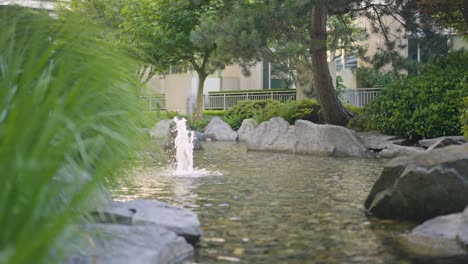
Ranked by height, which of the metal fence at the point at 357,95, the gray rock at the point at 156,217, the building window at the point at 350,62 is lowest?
the gray rock at the point at 156,217

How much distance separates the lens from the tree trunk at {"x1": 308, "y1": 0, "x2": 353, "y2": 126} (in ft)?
46.6

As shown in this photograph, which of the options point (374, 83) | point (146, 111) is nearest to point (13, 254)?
point (146, 111)

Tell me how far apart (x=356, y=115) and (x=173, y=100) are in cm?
1596

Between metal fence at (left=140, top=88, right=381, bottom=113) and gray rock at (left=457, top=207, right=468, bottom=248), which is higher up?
metal fence at (left=140, top=88, right=381, bottom=113)

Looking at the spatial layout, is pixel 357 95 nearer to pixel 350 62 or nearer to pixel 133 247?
pixel 350 62

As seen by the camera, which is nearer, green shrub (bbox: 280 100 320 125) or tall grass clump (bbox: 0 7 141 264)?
tall grass clump (bbox: 0 7 141 264)

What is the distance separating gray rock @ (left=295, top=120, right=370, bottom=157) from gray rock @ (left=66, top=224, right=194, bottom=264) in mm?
9196

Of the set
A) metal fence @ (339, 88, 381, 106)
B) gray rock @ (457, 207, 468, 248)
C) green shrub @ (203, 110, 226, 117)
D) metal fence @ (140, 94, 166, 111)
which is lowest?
gray rock @ (457, 207, 468, 248)

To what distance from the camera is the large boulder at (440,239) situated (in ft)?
13.1

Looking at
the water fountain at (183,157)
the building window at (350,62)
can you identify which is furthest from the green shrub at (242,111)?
the water fountain at (183,157)

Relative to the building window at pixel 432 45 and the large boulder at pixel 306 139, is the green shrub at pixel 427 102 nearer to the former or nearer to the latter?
the building window at pixel 432 45

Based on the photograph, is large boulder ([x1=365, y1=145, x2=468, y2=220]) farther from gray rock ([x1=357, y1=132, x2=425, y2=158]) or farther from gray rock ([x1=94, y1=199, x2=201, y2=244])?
gray rock ([x1=357, y1=132, x2=425, y2=158])

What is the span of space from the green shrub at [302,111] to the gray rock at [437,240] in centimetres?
1315

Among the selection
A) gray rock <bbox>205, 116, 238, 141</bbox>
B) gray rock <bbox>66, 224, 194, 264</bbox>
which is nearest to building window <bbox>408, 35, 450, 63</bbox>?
gray rock <bbox>205, 116, 238, 141</bbox>
